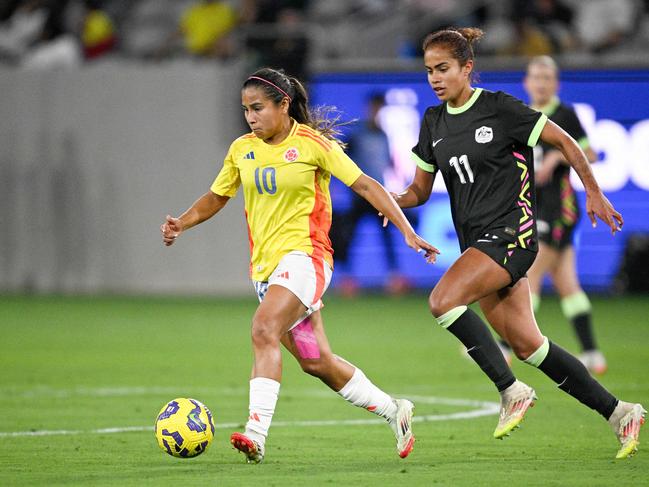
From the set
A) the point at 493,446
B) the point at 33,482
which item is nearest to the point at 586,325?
the point at 493,446

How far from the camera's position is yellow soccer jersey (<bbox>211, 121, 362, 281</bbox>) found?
287 inches

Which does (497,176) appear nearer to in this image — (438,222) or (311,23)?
(438,222)

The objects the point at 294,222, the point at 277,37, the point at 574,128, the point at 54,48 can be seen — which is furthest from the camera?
the point at 54,48

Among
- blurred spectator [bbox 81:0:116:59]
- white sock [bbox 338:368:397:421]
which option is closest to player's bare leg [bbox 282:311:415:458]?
white sock [bbox 338:368:397:421]

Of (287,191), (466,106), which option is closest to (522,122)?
(466,106)

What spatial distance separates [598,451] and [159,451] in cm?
254

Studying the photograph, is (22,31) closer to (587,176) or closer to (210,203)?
(210,203)

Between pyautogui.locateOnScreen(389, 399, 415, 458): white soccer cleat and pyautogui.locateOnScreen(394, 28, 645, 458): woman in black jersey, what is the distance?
1.62ft

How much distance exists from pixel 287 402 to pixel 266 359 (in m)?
3.02

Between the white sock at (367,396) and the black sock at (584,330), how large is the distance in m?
4.67

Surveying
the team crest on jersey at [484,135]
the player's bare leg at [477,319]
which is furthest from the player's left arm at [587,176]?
the player's bare leg at [477,319]

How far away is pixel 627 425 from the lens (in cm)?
734

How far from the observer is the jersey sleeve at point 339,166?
7285mm

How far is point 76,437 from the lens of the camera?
26.8 feet
